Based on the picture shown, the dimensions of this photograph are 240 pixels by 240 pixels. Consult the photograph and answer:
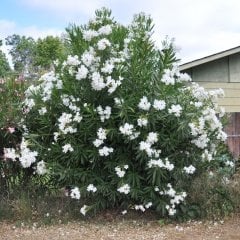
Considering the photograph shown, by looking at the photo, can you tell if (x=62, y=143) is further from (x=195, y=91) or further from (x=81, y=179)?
(x=195, y=91)

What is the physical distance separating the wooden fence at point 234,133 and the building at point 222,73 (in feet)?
5.00

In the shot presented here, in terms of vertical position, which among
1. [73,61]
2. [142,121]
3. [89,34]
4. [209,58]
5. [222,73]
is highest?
[209,58]

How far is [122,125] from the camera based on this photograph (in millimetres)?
6113

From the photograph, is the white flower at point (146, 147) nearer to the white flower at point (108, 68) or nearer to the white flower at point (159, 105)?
the white flower at point (159, 105)

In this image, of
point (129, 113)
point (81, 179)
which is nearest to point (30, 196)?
point (81, 179)

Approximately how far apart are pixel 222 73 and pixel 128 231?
7023mm

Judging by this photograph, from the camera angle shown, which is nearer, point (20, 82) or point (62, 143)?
point (62, 143)

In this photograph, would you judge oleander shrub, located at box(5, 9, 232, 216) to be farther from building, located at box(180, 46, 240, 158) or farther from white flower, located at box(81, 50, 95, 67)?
building, located at box(180, 46, 240, 158)

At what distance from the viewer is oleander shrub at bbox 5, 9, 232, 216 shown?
6.13 m

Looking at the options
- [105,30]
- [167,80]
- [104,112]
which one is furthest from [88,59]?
[167,80]

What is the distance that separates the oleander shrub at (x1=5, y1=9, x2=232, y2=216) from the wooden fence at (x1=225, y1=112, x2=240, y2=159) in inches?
150

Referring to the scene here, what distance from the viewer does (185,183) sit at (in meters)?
6.64

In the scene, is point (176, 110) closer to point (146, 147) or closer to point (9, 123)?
point (146, 147)

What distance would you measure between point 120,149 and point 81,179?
25.3 inches
